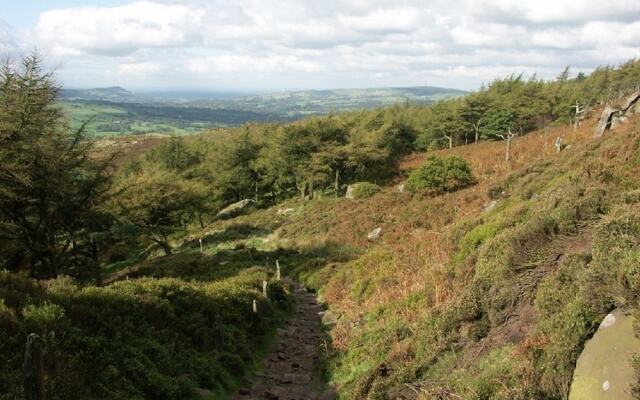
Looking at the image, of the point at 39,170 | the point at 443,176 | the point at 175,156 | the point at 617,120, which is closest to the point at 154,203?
the point at 39,170

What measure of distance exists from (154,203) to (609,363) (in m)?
36.5

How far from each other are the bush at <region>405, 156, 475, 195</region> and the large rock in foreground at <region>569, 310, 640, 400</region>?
28.6 m

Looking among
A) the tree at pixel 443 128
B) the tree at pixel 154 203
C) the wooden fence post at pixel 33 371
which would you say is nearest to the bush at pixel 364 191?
the tree at pixel 154 203

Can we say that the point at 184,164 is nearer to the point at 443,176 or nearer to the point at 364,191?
the point at 364,191

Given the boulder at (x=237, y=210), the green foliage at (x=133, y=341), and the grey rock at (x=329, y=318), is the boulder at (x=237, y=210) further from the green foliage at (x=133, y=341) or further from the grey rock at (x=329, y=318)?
the green foliage at (x=133, y=341)

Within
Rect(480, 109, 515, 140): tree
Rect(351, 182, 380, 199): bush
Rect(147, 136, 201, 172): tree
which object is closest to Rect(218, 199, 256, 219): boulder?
Rect(147, 136, 201, 172): tree

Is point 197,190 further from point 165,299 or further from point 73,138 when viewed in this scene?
point 165,299

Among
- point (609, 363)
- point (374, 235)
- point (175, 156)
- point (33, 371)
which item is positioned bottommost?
point (374, 235)

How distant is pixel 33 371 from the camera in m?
6.05

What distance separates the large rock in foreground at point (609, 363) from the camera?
5.30m

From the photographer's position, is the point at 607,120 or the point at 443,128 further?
the point at 443,128

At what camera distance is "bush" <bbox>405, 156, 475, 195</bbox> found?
3403 centimetres

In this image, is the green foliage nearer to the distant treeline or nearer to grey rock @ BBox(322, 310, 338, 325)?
grey rock @ BBox(322, 310, 338, 325)

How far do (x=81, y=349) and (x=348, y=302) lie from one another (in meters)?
10.8
